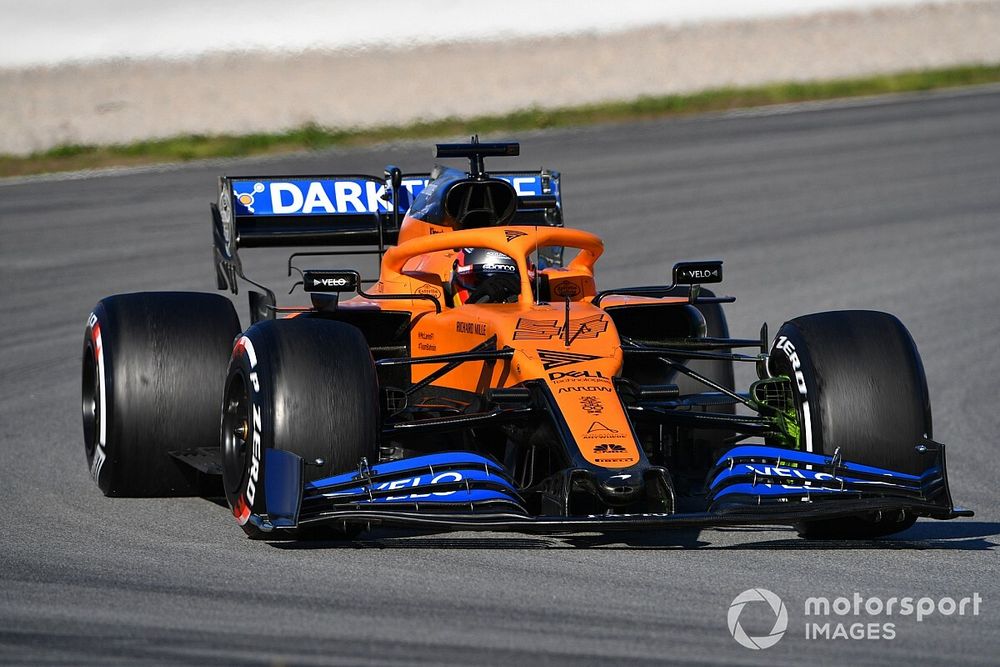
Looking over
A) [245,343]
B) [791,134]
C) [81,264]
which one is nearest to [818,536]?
[245,343]

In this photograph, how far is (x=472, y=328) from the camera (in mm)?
7969

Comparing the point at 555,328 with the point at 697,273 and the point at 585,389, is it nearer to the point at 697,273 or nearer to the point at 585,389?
the point at 585,389

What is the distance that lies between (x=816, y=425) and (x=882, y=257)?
10580 millimetres

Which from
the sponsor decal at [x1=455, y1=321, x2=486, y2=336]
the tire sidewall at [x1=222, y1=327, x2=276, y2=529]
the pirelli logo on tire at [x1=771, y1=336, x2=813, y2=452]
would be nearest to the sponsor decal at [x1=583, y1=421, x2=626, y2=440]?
the pirelli logo on tire at [x1=771, y1=336, x2=813, y2=452]

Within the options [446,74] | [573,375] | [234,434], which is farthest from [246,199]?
[446,74]

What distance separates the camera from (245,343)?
7207 millimetres

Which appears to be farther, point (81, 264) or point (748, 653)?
point (81, 264)

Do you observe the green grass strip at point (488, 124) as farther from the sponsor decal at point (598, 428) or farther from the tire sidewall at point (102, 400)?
the sponsor decal at point (598, 428)

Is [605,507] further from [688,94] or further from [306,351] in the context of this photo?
[688,94]

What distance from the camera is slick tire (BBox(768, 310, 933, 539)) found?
7.17 m

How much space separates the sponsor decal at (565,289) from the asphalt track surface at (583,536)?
1903mm

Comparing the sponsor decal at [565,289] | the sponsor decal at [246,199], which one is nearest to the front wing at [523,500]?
the sponsor decal at [565,289]

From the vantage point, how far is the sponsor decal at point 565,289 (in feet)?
28.9

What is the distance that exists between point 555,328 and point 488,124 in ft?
58.5
